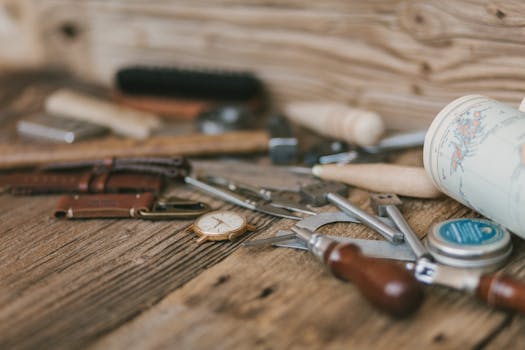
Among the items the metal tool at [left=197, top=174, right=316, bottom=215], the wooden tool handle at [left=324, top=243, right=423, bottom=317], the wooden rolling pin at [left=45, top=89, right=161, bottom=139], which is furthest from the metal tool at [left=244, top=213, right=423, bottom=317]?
the wooden rolling pin at [left=45, top=89, right=161, bottom=139]

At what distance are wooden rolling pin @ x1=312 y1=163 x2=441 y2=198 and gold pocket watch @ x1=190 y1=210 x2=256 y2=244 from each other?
8.5 inches

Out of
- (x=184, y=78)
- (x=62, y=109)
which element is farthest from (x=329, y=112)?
(x=62, y=109)

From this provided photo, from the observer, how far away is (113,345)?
27.7 inches

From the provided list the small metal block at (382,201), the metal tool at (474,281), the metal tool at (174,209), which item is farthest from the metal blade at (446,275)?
the metal tool at (174,209)

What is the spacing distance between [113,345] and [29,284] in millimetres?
204

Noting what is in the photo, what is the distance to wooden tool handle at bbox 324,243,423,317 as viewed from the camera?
0.69 m

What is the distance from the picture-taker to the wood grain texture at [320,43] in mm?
1129

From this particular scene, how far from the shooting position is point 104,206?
1.02 metres

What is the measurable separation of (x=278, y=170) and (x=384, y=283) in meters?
0.52

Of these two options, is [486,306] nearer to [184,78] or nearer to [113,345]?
[113,345]

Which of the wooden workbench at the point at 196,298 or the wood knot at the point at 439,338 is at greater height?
the wood knot at the point at 439,338

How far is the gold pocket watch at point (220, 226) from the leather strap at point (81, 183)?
0.56ft

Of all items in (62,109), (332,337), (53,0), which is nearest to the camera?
(332,337)

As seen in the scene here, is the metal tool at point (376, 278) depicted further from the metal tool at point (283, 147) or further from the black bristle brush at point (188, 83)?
the black bristle brush at point (188, 83)
